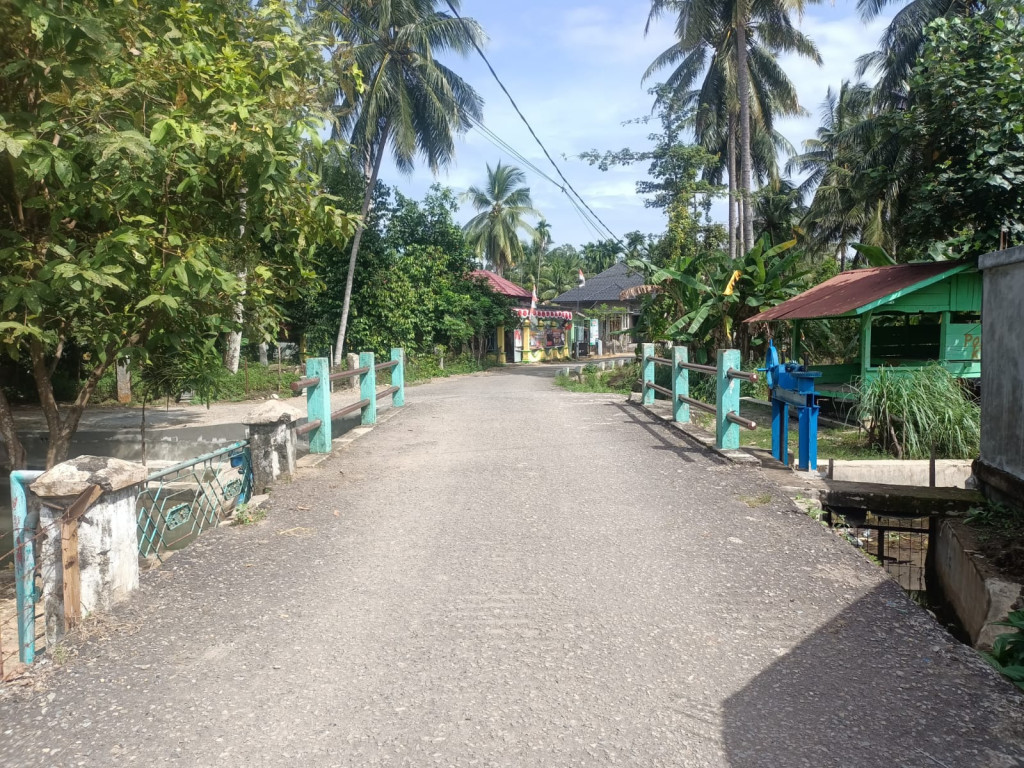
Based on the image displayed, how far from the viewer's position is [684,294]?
19.4 metres

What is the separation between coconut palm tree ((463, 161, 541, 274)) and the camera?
47.2 metres

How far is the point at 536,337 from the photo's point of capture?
138ft

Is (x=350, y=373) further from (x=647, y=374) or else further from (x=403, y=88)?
(x=403, y=88)

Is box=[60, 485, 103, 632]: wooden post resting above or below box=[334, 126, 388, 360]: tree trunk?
below

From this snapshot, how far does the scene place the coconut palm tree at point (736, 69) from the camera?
79.3 feet

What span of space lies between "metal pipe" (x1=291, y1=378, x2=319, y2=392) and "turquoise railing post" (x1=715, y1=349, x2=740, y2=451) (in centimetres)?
464

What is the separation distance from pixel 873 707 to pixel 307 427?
6496 mm

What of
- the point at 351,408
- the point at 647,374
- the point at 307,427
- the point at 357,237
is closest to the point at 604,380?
the point at 647,374

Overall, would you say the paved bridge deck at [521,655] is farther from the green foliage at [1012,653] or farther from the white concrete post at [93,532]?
the green foliage at [1012,653]

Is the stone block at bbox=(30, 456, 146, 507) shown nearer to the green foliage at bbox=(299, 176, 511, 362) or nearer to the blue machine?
the blue machine

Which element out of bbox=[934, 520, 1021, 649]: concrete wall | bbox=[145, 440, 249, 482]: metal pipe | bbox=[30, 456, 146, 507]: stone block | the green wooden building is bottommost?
bbox=[934, 520, 1021, 649]: concrete wall

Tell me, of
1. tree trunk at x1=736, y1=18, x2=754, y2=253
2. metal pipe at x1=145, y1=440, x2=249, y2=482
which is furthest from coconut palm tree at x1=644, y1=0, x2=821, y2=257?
metal pipe at x1=145, y1=440, x2=249, y2=482

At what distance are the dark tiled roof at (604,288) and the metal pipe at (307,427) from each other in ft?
138

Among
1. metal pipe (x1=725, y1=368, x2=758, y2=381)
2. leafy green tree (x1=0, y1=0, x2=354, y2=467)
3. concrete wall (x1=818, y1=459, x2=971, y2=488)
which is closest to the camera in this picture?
leafy green tree (x1=0, y1=0, x2=354, y2=467)
